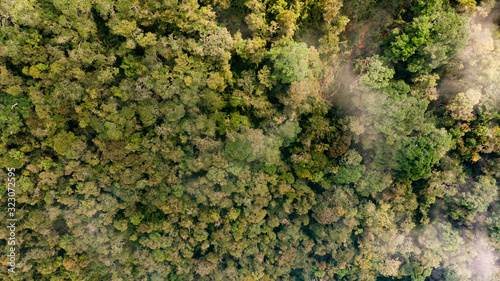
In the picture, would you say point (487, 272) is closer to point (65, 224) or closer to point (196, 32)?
point (196, 32)

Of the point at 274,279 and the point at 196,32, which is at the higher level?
the point at 196,32

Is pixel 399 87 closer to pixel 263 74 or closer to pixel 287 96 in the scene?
pixel 287 96

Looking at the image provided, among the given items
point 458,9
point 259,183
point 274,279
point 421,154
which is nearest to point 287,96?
point 259,183

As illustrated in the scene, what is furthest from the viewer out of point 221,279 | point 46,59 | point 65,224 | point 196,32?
point 221,279

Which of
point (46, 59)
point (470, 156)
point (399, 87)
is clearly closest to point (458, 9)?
point (399, 87)

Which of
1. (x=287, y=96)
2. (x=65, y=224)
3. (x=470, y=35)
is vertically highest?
(x=470, y=35)

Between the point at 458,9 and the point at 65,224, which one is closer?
the point at 458,9

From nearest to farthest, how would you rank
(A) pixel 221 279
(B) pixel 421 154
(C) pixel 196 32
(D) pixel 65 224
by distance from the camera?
(C) pixel 196 32 → (B) pixel 421 154 → (D) pixel 65 224 → (A) pixel 221 279
